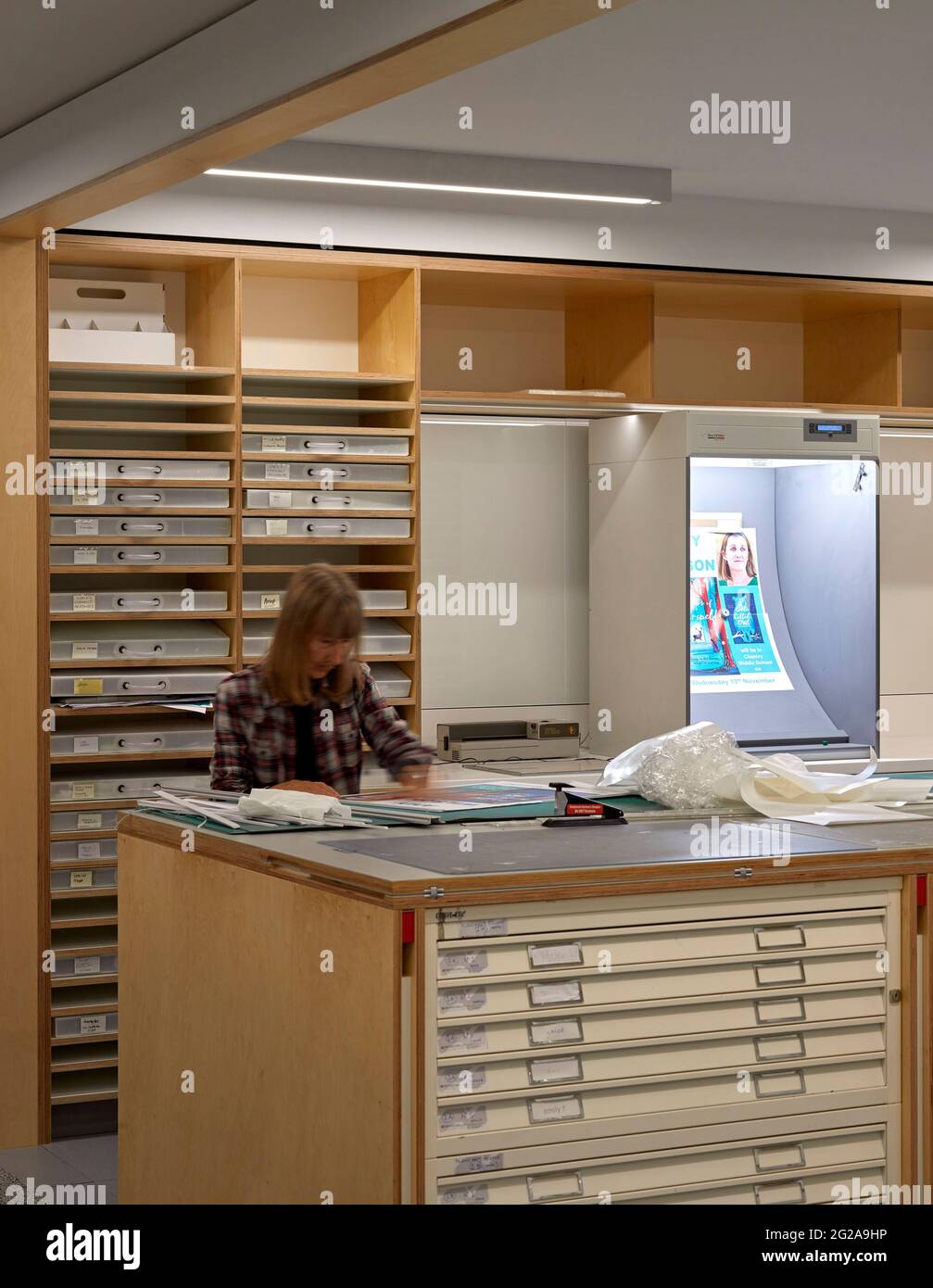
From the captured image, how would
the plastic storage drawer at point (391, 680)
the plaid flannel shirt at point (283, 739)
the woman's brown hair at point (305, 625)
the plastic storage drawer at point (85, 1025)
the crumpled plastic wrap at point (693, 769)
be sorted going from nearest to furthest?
the crumpled plastic wrap at point (693, 769) < the woman's brown hair at point (305, 625) < the plaid flannel shirt at point (283, 739) < the plastic storage drawer at point (85, 1025) < the plastic storage drawer at point (391, 680)

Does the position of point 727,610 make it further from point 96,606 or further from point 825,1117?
point 825,1117

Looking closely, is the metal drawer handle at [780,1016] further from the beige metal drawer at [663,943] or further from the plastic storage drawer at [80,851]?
the plastic storage drawer at [80,851]

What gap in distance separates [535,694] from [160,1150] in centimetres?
295

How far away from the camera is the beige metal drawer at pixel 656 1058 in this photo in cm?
252

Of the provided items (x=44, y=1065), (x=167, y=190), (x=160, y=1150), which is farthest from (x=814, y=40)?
(x=44, y=1065)

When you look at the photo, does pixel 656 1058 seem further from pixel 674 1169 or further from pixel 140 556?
pixel 140 556

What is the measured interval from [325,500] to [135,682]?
91 cm

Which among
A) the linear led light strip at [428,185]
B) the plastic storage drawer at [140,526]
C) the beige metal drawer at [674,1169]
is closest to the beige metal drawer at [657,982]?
the beige metal drawer at [674,1169]

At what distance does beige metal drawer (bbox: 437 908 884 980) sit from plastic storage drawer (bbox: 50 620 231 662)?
2.93 metres

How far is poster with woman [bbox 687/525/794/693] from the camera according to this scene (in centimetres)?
595

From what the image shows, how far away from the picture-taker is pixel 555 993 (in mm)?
2604

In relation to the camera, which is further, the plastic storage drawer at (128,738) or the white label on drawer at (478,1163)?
the plastic storage drawer at (128,738)

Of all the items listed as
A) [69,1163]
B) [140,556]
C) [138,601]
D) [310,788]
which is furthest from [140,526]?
[69,1163]

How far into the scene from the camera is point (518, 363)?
Answer: 6.27 m
